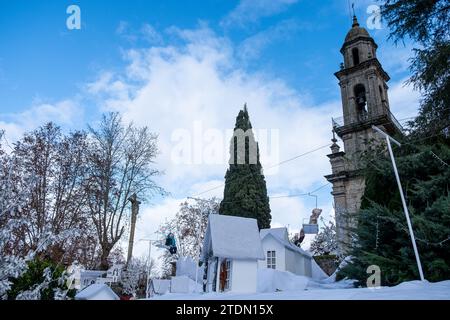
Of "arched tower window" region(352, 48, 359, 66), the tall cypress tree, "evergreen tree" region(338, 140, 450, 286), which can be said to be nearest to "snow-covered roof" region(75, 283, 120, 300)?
"evergreen tree" region(338, 140, 450, 286)

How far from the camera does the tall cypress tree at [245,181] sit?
29.7 m

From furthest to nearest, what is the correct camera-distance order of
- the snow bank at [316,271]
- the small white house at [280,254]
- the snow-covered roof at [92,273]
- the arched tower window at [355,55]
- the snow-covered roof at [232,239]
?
the arched tower window at [355,55], the snow bank at [316,271], the snow-covered roof at [92,273], the small white house at [280,254], the snow-covered roof at [232,239]

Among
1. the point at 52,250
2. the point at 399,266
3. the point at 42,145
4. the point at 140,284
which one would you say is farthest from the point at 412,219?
the point at 140,284

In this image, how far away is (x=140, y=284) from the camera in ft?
92.3

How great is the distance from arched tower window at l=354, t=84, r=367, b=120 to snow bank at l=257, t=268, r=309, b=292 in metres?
14.7

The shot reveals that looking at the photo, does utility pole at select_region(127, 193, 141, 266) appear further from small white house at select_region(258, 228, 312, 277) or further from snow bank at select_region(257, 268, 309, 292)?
snow bank at select_region(257, 268, 309, 292)

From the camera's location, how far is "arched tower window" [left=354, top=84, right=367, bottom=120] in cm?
2317

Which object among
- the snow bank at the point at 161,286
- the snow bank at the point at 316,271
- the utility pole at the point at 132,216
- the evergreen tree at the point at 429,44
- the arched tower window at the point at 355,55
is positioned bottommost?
the snow bank at the point at 161,286

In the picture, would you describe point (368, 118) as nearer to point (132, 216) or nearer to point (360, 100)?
point (360, 100)

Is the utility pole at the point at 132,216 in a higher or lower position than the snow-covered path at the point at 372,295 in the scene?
higher

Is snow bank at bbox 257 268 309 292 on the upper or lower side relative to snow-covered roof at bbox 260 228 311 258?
lower

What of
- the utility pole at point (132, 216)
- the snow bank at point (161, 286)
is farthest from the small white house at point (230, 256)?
the snow bank at point (161, 286)

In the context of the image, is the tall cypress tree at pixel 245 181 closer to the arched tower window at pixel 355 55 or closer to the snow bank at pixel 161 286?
the snow bank at pixel 161 286

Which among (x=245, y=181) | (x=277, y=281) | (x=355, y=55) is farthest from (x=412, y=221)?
(x=245, y=181)
